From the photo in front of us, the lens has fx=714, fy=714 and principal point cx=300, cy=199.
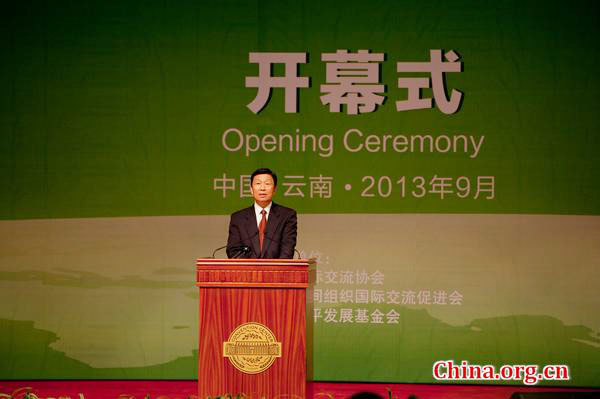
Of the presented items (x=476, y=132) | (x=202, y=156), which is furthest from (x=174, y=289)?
(x=476, y=132)

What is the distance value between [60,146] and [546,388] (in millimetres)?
3956

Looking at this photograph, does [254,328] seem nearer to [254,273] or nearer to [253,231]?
[254,273]

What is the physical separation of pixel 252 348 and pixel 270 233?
719 mm

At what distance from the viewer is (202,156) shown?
5270 mm

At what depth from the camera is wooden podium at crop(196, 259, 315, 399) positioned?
10.9 feet

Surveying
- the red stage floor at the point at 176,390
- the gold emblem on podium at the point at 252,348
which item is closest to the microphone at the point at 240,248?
the gold emblem on podium at the point at 252,348

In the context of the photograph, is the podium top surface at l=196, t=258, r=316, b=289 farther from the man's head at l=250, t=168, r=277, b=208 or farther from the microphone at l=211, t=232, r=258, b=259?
the man's head at l=250, t=168, r=277, b=208

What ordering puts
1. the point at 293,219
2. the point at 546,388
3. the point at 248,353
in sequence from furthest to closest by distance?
the point at 546,388 → the point at 293,219 → the point at 248,353

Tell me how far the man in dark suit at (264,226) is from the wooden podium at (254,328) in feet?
1.45

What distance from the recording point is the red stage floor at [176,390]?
4.91 meters

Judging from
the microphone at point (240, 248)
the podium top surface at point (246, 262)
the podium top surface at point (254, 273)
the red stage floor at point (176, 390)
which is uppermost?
the microphone at point (240, 248)

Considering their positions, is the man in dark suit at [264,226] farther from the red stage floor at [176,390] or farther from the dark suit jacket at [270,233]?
the red stage floor at [176,390]

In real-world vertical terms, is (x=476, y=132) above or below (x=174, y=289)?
above

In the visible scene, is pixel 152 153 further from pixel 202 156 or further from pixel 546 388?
pixel 546 388
